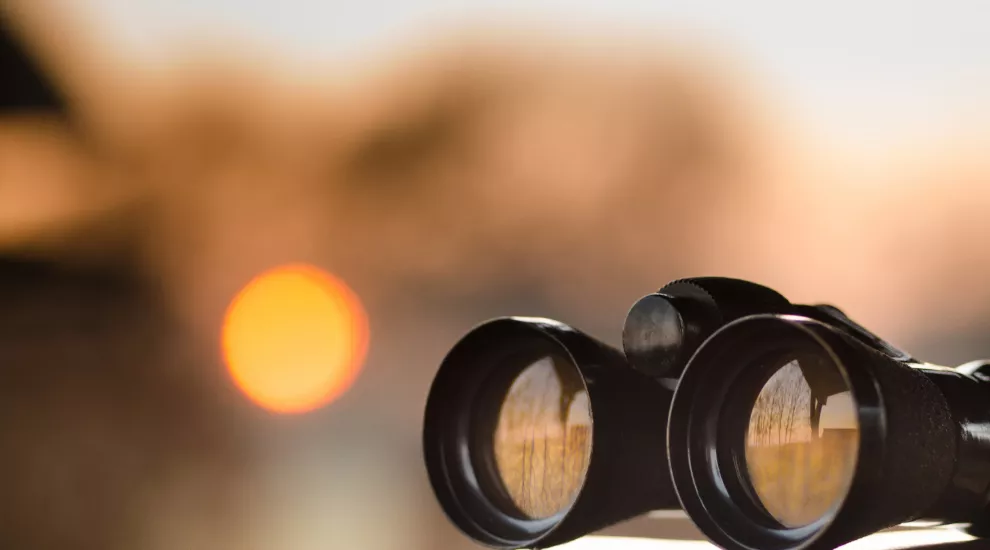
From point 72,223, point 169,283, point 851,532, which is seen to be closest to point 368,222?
point 169,283

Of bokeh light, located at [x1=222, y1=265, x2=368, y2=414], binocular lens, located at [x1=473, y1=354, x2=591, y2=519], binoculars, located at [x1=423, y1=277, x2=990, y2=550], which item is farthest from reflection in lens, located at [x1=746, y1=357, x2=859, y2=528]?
bokeh light, located at [x1=222, y1=265, x2=368, y2=414]

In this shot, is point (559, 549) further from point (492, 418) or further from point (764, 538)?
point (764, 538)

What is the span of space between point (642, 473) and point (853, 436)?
16 cm

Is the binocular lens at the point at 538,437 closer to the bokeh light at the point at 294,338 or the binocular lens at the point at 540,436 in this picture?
the binocular lens at the point at 540,436

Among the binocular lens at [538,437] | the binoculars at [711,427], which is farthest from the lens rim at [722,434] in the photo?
the binocular lens at [538,437]

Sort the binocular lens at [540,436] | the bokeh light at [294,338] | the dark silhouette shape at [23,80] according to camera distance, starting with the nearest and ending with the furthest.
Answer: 1. the binocular lens at [540,436]
2. the dark silhouette shape at [23,80]
3. the bokeh light at [294,338]

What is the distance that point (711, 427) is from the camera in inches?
29.4

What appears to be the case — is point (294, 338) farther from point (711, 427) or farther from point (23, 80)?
point (711, 427)

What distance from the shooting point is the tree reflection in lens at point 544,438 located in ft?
2.71

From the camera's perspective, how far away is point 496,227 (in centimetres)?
403

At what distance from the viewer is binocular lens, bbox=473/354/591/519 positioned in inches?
32.5

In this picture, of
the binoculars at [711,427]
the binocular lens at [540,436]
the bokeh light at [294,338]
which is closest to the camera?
the binoculars at [711,427]

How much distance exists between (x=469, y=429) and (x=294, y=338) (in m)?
3.81

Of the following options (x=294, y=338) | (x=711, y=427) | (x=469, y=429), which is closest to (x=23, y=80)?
(x=294, y=338)
